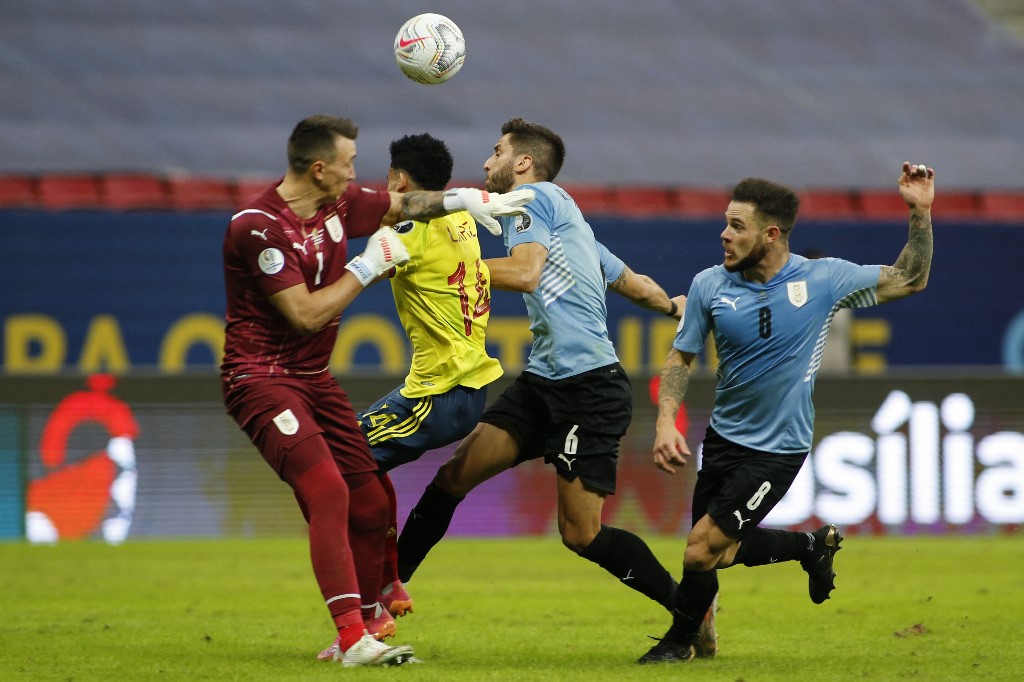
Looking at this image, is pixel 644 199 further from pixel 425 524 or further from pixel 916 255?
pixel 916 255

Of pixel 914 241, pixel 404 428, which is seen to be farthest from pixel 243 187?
pixel 914 241

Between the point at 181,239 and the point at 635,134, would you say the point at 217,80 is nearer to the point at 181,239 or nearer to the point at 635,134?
the point at 181,239


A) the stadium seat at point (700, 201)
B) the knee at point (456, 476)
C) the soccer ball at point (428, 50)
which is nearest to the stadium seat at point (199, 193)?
the stadium seat at point (700, 201)

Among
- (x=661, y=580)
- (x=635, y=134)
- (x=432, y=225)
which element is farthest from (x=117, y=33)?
(x=661, y=580)

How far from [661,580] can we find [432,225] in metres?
2.01

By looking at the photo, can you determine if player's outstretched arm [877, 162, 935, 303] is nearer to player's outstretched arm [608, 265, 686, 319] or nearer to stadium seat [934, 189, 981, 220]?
player's outstretched arm [608, 265, 686, 319]

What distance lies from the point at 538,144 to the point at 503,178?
0.24 metres

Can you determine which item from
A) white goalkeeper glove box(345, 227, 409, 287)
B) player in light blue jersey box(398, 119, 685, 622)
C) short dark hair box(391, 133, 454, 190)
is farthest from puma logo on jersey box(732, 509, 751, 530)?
short dark hair box(391, 133, 454, 190)

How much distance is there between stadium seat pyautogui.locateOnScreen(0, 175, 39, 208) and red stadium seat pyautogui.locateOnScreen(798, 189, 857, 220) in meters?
8.70

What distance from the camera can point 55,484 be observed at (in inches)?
505

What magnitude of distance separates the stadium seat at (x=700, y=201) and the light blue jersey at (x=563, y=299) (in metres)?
10.3

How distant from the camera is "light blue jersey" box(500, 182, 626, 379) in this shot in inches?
280

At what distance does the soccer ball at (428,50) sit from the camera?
7.56 metres

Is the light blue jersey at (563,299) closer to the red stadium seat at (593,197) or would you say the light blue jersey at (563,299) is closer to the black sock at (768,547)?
the black sock at (768,547)
